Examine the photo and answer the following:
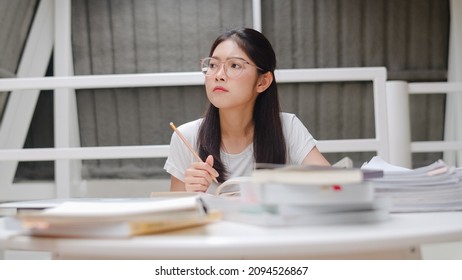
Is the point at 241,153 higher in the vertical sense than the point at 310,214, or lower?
higher

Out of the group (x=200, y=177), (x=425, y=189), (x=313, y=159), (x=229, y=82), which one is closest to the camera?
(x=425, y=189)

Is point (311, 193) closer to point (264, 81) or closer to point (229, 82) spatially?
point (229, 82)

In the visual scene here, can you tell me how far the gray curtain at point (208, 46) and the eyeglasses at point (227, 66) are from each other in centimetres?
118

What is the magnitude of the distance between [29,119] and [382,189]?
209 cm

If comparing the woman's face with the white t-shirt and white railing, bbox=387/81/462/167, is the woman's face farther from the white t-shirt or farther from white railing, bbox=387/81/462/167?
white railing, bbox=387/81/462/167

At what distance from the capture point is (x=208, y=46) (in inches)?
101

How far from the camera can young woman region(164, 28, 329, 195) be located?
4.60 feet

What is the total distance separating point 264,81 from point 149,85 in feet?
1.24

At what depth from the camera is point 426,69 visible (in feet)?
8.58

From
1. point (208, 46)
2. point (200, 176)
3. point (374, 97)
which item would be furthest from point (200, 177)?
point (208, 46)

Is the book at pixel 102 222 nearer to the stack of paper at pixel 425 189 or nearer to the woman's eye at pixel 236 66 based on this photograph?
the stack of paper at pixel 425 189
